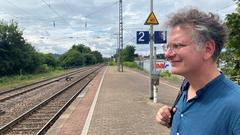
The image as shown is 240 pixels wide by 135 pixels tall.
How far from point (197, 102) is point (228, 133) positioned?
0.29 m

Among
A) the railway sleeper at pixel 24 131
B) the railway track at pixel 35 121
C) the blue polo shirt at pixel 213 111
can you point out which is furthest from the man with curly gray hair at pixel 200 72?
the railway sleeper at pixel 24 131

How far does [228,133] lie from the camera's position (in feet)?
7.33

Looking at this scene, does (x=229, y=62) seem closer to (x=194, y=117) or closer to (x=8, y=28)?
(x=194, y=117)

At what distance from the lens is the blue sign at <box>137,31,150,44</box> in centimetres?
1920

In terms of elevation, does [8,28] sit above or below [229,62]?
above

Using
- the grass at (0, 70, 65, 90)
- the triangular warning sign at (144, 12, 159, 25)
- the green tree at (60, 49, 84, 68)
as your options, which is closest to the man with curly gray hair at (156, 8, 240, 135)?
the triangular warning sign at (144, 12, 159, 25)

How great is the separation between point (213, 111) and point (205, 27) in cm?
46

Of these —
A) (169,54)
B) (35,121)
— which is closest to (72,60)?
(35,121)

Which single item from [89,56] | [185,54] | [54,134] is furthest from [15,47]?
[89,56]

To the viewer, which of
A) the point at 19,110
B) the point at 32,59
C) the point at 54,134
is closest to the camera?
the point at 54,134

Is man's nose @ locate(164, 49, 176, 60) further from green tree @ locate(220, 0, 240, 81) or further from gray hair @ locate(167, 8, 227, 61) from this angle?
green tree @ locate(220, 0, 240, 81)

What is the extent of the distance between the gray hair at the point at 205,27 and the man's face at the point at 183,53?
0.03 meters

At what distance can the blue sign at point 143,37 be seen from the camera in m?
19.2

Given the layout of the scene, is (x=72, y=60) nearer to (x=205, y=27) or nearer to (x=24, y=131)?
(x=24, y=131)
